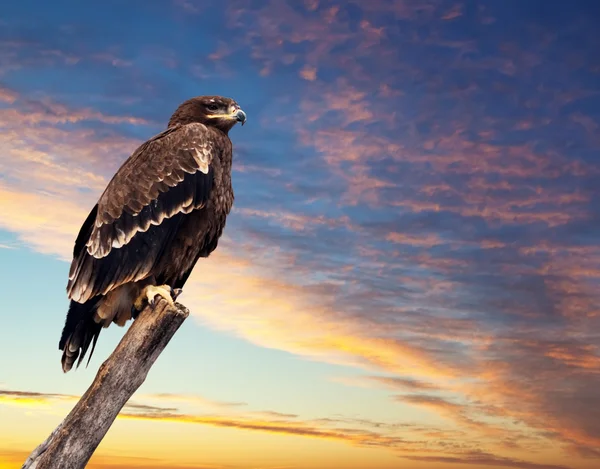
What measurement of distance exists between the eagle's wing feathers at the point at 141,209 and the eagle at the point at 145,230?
1 centimetres

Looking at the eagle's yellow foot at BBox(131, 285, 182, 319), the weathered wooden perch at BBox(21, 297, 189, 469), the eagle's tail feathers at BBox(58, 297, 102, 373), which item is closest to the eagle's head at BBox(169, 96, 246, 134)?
the eagle's yellow foot at BBox(131, 285, 182, 319)

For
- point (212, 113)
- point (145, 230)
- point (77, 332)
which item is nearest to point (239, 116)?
point (212, 113)

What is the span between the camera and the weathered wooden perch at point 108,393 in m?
5.98

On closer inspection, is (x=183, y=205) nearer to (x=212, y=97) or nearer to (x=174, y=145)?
(x=174, y=145)

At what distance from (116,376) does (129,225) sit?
2063 millimetres

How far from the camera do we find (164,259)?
25.4 feet

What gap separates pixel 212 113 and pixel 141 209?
190 centimetres

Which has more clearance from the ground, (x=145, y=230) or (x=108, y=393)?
(x=145, y=230)

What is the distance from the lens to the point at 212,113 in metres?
8.81

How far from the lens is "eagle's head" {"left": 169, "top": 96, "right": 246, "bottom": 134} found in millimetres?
8750

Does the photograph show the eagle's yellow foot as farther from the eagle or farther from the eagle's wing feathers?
the eagle's wing feathers

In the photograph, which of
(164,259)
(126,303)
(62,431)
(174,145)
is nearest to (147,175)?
(174,145)

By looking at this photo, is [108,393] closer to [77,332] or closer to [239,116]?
[77,332]

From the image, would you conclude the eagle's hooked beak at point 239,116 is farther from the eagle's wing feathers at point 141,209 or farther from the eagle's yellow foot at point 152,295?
the eagle's yellow foot at point 152,295
